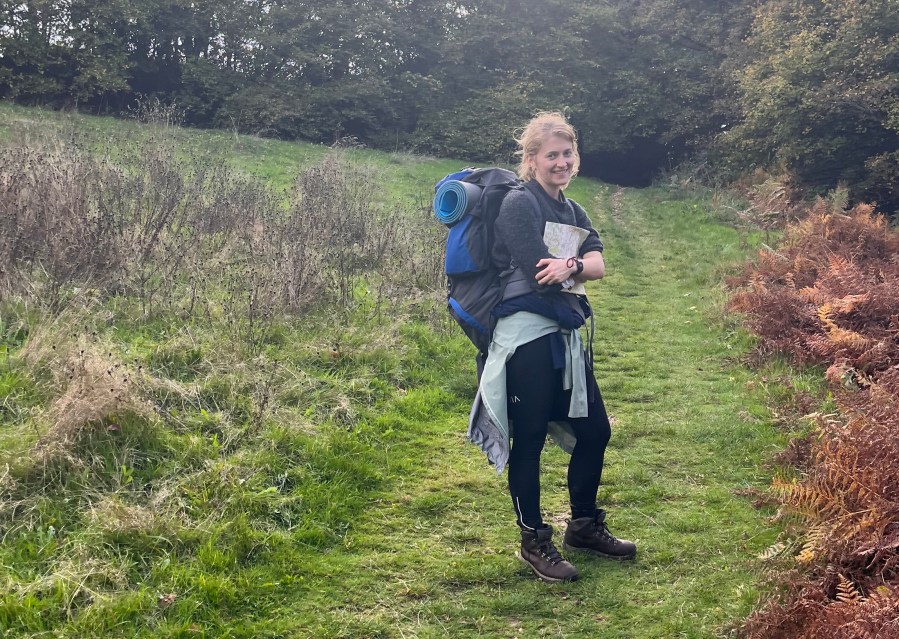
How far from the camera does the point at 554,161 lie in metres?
3.42

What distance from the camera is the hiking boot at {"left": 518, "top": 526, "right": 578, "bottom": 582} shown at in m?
3.51

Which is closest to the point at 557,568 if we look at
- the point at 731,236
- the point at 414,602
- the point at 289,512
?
the point at 414,602

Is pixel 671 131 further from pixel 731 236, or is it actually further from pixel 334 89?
pixel 731 236

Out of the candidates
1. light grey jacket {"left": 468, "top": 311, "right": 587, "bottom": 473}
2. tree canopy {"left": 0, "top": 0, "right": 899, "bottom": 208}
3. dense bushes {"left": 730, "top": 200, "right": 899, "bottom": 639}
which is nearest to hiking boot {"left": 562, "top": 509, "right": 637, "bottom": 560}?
light grey jacket {"left": 468, "top": 311, "right": 587, "bottom": 473}

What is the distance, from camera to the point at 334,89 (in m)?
25.6

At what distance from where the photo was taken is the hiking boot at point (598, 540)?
3.73 m

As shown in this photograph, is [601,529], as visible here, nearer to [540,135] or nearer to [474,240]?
[474,240]

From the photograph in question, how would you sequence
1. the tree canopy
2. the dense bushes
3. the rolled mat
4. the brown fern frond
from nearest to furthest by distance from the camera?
the brown fern frond < the dense bushes < the rolled mat < the tree canopy

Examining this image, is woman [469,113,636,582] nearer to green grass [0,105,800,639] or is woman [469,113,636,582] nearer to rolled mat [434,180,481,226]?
rolled mat [434,180,481,226]

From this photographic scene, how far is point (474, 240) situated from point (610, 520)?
1.91 meters

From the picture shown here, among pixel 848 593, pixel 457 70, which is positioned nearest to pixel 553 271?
pixel 848 593

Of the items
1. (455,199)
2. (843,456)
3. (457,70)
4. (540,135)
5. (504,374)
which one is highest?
(457,70)

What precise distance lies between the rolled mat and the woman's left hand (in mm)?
425

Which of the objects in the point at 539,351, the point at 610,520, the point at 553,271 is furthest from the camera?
the point at 610,520
